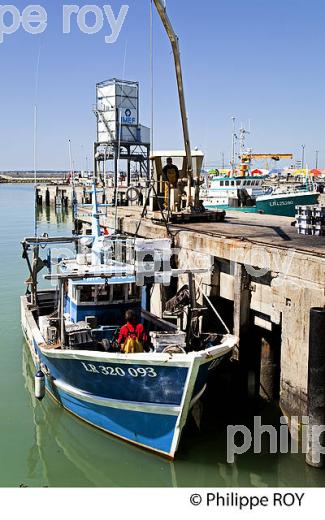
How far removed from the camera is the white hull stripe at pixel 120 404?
949 cm

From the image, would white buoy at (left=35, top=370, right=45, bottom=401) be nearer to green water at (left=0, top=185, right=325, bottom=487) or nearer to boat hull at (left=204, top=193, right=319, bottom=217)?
green water at (left=0, top=185, right=325, bottom=487)

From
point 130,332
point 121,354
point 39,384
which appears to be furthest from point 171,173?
point 121,354

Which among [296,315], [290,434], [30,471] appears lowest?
[30,471]

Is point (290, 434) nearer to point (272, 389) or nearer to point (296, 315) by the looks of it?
point (272, 389)

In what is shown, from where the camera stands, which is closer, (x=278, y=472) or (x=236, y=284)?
(x=278, y=472)

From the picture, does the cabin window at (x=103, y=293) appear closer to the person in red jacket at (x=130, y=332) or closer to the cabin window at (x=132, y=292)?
the cabin window at (x=132, y=292)

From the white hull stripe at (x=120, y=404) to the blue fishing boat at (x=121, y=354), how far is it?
0.02 metres

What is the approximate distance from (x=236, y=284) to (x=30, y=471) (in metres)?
5.66

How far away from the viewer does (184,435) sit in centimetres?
1071

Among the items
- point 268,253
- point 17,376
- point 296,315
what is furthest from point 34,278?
point 296,315

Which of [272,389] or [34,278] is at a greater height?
[34,278]

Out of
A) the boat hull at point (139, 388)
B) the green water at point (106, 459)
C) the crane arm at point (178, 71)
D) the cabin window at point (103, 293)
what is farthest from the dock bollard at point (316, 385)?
the crane arm at point (178, 71)

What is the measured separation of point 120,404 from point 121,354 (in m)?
1.20

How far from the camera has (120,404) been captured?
999 centimetres
